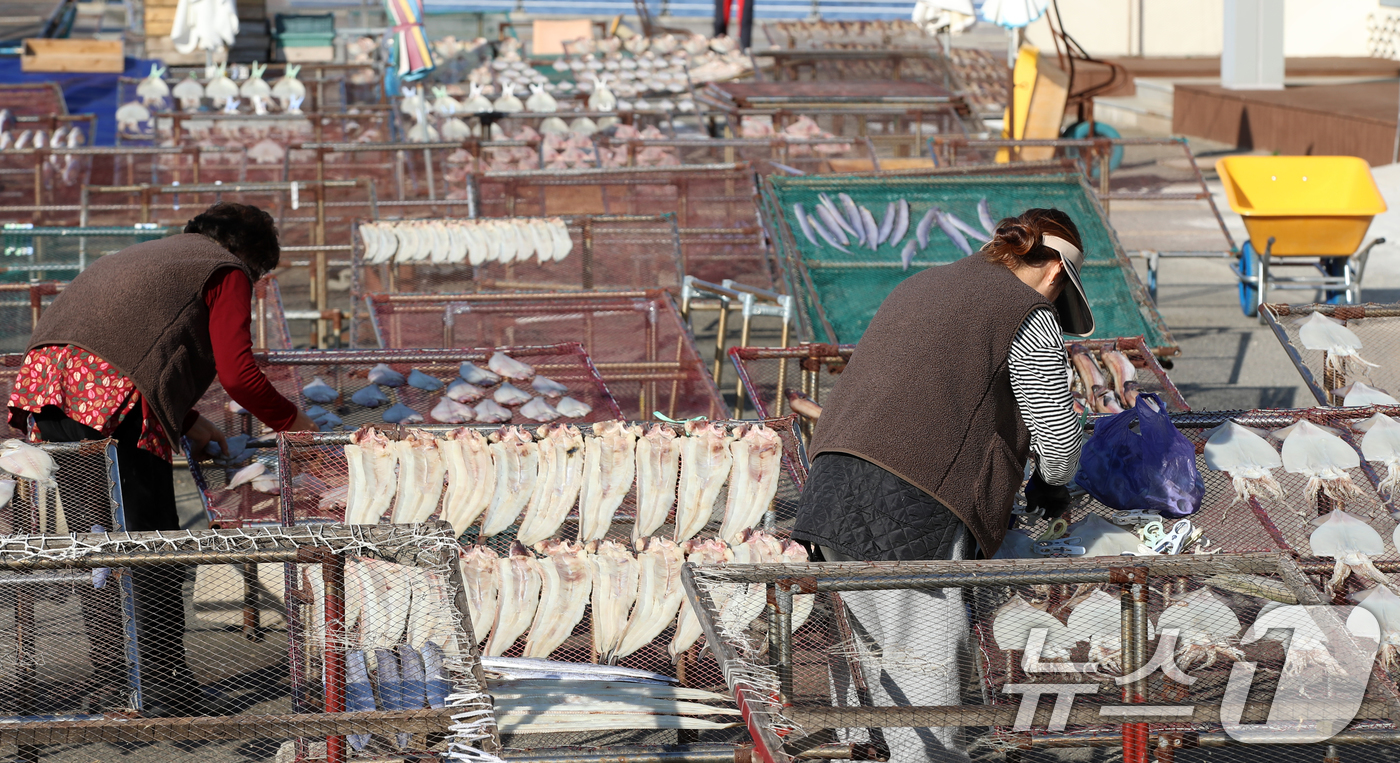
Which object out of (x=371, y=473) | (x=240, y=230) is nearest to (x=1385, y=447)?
(x=371, y=473)

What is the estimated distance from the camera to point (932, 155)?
1011 cm

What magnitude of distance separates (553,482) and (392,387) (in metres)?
1.50

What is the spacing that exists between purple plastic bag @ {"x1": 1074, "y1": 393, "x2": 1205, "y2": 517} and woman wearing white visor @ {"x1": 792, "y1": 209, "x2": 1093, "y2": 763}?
58 centimetres

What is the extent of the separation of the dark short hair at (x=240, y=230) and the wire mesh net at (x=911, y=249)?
3.02 meters

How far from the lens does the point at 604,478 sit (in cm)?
423

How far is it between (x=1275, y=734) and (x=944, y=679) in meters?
0.78

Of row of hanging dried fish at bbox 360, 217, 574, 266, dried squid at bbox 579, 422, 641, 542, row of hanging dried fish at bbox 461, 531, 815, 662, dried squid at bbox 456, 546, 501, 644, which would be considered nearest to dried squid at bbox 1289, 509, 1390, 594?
row of hanging dried fish at bbox 461, 531, 815, 662

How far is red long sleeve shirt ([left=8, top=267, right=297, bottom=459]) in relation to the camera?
4164 mm

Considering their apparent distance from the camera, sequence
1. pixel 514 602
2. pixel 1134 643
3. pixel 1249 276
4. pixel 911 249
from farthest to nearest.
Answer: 1. pixel 1249 276
2. pixel 911 249
3. pixel 514 602
4. pixel 1134 643

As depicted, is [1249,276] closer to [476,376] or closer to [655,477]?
[476,376]

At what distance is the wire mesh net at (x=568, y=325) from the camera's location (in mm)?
6191

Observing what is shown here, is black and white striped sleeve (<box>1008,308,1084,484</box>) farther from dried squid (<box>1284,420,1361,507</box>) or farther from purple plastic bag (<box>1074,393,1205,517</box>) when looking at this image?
dried squid (<box>1284,420,1361,507</box>)

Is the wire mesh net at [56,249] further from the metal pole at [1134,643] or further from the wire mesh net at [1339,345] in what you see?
the metal pole at [1134,643]

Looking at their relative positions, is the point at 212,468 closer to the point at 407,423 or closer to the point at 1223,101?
the point at 407,423
